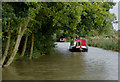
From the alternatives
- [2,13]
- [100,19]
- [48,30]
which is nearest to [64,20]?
[100,19]

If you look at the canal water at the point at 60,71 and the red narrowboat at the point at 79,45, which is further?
the red narrowboat at the point at 79,45

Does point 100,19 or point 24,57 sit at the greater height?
point 100,19

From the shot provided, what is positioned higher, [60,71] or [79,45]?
[79,45]

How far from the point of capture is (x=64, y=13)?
11.8 meters

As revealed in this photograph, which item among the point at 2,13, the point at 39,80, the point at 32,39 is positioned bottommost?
the point at 39,80

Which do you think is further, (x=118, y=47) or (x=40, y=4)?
(x=118, y=47)

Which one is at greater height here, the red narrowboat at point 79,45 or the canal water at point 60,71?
the red narrowboat at point 79,45

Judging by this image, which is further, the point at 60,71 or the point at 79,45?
the point at 79,45

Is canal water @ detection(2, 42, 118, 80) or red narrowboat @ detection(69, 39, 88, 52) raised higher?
red narrowboat @ detection(69, 39, 88, 52)

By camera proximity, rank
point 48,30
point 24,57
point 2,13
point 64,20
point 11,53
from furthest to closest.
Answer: point 48,30
point 24,57
point 11,53
point 64,20
point 2,13

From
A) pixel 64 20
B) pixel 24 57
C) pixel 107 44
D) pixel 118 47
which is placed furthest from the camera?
pixel 107 44

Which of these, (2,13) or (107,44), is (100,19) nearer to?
(2,13)

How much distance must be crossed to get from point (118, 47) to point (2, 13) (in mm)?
18298

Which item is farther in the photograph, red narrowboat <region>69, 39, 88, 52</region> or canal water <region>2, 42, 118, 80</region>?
red narrowboat <region>69, 39, 88, 52</region>
